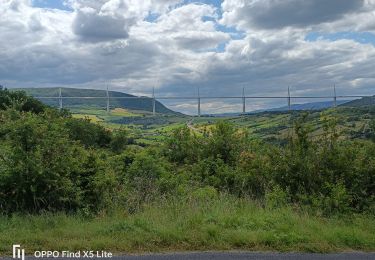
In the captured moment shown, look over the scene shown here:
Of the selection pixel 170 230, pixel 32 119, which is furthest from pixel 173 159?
pixel 170 230

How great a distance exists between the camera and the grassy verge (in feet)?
23.6

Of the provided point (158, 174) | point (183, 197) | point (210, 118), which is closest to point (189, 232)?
point (183, 197)

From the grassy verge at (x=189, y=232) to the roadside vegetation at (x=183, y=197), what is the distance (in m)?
0.02

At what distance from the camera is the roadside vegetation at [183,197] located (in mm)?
7441

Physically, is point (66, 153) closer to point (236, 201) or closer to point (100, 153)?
point (100, 153)

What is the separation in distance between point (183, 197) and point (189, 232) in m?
2.35

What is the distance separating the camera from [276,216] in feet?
27.9

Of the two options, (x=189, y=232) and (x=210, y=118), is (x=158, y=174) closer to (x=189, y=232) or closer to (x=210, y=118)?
(x=189, y=232)

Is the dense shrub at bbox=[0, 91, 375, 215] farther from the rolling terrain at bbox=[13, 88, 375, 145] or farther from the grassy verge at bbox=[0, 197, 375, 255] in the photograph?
the grassy verge at bbox=[0, 197, 375, 255]

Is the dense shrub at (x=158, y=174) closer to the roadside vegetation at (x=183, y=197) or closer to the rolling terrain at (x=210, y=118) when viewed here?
the roadside vegetation at (x=183, y=197)

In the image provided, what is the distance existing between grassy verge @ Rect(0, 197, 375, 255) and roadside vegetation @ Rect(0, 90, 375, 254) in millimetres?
18

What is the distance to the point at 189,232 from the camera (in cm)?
757

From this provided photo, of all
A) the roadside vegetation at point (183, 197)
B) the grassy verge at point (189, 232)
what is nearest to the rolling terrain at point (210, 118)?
the roadside vegetation at point (183, 197)

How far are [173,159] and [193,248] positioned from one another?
814 centimetres
